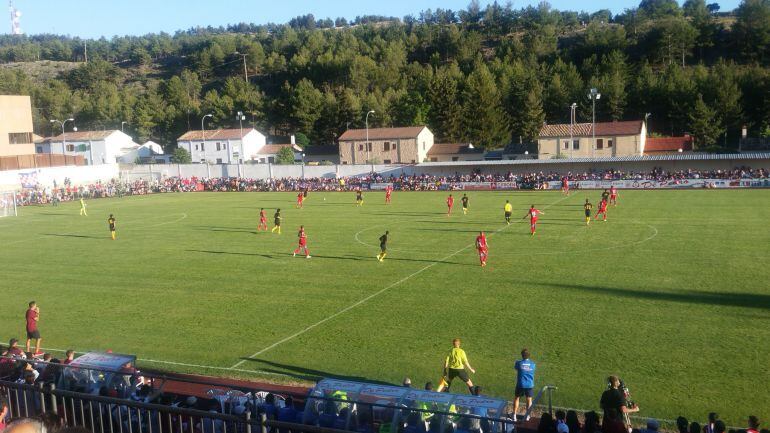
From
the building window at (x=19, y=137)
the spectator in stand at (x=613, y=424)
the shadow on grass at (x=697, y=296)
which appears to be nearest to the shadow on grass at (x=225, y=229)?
the shadow on grass at (x=697, y=296)

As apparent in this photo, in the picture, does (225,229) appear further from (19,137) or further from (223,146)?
(223,146)

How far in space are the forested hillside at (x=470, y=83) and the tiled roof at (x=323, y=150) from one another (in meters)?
6.34

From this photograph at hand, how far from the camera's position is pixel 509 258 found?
81.2 feet

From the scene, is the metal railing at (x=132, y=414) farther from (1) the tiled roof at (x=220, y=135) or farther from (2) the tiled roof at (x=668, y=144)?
(1) the tiled roof at (x=220, y=135)

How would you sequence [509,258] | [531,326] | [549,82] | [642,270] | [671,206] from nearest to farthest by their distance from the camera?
[531,326] < [642,270] < [509,258] < [671,206] < [549,82]

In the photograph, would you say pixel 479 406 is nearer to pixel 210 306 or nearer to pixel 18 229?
pixel 210 306

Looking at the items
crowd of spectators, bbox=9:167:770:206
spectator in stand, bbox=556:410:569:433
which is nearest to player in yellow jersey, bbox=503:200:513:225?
crowd of spectators, bbox=9:167:770:206

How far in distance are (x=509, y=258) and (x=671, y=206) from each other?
762 inches

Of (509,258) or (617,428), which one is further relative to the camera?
(509,258)

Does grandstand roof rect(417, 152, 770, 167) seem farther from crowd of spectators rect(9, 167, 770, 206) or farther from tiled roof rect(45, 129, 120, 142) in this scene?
tiled roof rect(45, 129, 120, 142)

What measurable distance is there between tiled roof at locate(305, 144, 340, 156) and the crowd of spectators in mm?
18217

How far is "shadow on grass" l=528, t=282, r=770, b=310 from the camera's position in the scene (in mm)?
17169

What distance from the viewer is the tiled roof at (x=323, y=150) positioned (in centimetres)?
8738

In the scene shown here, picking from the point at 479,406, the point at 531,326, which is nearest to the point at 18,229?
the point at 531,326
